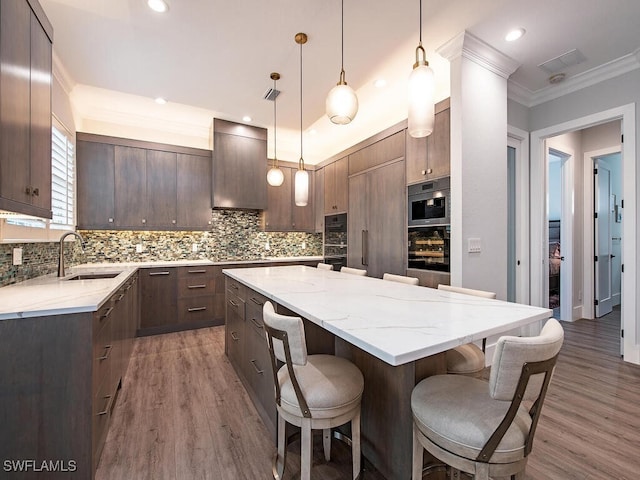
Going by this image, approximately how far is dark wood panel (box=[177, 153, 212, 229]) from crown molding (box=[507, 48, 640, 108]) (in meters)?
4.29

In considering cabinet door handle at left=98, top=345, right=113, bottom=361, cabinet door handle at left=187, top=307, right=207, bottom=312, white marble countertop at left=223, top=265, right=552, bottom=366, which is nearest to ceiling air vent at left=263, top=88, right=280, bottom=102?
white marble countertop at left=223, top=265, right=552, bottom=366

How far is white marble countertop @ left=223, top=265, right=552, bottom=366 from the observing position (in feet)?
3.27

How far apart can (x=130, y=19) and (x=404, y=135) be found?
A: 2784mm

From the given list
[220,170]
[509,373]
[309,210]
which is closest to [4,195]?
[509,373]

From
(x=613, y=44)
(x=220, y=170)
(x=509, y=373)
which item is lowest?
(x=509, y=373)

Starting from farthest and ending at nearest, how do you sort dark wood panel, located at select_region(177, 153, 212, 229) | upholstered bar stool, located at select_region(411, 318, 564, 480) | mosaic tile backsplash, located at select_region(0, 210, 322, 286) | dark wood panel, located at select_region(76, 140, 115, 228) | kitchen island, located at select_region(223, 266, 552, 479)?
dark wood panel, located at select_region(177, 153, 212, 229)
mosaic tile backsplash, located at select_region(0, 210, 322, 286)
dark wood panel, located at select_region(76, 140, 115, 228)
kitchen island, located at select_region(223, 266, 552, 479)
upholstered bar stool, located at select_region(411, 318, 564, 480)

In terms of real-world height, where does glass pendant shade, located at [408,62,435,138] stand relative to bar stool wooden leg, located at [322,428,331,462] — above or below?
above

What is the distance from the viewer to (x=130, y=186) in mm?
4113

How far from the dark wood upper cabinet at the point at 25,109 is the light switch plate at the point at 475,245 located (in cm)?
324

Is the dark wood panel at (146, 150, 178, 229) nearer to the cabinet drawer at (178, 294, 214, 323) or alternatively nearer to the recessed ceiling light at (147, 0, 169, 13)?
the cabinet drawer at (178, 294, 214, 323)

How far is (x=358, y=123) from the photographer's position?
4.84 meters

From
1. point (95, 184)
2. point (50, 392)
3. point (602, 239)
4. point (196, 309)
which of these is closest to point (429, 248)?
point (50, 392)

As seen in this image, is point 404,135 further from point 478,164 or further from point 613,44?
point 613,44

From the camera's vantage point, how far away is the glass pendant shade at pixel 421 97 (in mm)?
1632
